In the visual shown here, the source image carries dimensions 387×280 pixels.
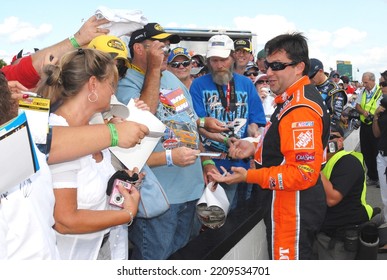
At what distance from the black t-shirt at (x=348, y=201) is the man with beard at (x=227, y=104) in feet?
2.65

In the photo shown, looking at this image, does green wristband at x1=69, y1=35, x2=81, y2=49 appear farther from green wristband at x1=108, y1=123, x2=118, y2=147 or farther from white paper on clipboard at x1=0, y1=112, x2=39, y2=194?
white paper on clipboard at x1=0, y1=112, x2=39, y2=194

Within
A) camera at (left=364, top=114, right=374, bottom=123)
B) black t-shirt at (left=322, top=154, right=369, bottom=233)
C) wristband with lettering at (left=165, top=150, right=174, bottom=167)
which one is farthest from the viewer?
camera at (left=364, top=114, right=374, bottom=123)

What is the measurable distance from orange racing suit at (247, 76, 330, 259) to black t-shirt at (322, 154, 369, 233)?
2.14 feet

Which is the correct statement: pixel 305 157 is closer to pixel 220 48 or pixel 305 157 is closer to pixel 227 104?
pixel 227 104

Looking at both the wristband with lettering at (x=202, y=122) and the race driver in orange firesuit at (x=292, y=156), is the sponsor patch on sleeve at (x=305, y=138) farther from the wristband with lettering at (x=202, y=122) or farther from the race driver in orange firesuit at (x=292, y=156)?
the wristband with lettering at (x=202, y=122)

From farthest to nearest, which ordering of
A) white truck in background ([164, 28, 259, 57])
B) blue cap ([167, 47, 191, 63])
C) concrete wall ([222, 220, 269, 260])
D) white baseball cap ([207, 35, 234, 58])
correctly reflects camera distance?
white truck in background ([164, 28, 259, 57])
blue cap ([167, 47, 191, 63])
white baseball cap ([207, 35, 234, 58])
concrete wall ([222, 220, 269, 260])

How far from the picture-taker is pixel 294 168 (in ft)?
8.75

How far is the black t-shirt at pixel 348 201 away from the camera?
3557 millimetres

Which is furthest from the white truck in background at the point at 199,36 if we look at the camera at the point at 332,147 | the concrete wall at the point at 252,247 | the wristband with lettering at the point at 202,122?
the camera at the point at 332,147

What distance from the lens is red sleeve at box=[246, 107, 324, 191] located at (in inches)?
104

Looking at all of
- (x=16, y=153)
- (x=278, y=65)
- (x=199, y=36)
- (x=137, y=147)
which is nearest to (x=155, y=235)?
(x=137, y=147)

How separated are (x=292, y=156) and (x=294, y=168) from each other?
7 cm

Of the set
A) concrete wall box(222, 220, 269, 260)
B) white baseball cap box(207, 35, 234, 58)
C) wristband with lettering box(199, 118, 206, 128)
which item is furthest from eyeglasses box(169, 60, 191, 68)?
concrete wall box(222, 220, 269, 260)

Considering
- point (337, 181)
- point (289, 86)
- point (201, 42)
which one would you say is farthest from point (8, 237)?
point (201, 42)
